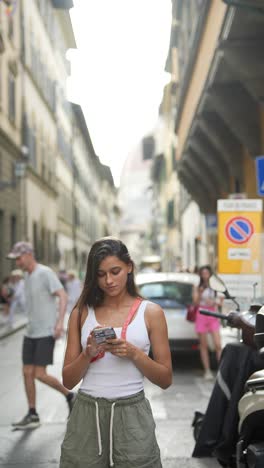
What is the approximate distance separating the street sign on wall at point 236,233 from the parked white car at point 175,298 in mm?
2667

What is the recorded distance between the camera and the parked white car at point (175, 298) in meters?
11.9

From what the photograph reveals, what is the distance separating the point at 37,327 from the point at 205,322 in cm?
384

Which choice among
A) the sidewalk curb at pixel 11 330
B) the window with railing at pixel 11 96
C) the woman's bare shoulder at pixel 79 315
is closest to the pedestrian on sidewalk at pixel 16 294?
the sidewalk curb at pixel 11 330

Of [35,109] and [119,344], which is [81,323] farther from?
[35,109]

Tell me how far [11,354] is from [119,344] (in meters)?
11.9

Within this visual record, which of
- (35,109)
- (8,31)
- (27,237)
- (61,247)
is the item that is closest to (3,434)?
(8,31)

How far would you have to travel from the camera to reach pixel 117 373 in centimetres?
351

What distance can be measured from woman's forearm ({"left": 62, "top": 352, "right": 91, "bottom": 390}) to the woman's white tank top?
1.7 inches

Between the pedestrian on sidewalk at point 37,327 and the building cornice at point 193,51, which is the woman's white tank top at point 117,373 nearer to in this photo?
the pedestrian on sidewalk at point 37,327

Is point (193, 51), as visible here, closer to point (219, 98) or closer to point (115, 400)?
point (219, 98)

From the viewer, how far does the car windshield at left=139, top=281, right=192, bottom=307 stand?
12508 mm

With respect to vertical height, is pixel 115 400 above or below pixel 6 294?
below

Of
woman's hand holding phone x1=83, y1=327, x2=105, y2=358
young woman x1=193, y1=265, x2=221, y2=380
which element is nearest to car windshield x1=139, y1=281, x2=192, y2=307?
young woman x1=193, y1=265, x2=221, y2=380

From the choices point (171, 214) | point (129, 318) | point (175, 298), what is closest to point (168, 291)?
point (175, 298)
